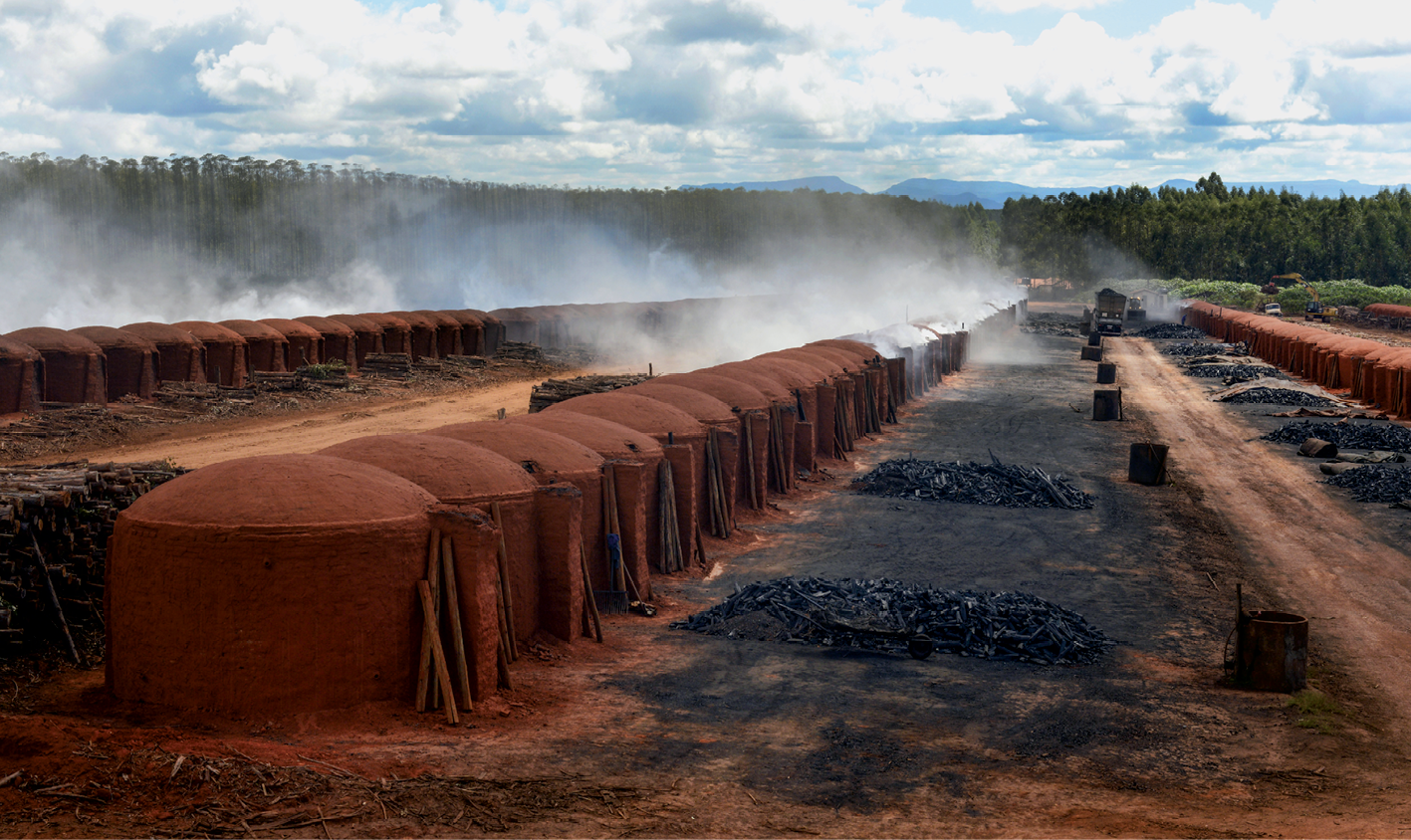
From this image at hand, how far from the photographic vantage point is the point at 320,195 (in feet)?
325

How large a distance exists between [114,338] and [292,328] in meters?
7.84

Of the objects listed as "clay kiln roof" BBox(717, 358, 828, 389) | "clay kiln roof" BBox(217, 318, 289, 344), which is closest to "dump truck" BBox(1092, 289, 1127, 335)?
"clay kiln roof" BBox(717, 358, 828, 389)

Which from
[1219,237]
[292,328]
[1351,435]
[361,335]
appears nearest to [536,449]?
[1351,435]

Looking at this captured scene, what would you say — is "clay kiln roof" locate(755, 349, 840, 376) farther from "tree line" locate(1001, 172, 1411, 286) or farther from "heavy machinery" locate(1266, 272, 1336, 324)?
"tree line" locate(1001, 172, 1411, 286)

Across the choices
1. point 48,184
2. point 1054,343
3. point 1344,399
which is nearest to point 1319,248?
point 1054,343

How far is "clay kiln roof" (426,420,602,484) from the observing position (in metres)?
14.9

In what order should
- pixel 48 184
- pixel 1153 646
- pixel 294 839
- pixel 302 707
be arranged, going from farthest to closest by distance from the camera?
pixel 48 184 < pixel 1153 646 < pixel 302 707 < pixel 294 839

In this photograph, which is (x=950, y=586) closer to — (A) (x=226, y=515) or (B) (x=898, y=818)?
(B) (x=898, y=818)

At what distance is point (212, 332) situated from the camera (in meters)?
36.2

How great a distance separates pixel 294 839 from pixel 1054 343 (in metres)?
70.0

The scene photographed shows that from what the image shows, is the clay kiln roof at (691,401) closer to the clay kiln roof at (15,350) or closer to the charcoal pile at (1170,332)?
the clay kiln roof at (15,350)

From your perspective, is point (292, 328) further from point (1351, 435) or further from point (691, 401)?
point (1351, 435)

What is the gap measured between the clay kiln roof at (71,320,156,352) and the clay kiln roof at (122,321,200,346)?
1.78 ft

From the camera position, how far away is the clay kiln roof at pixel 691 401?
21.4 metres
